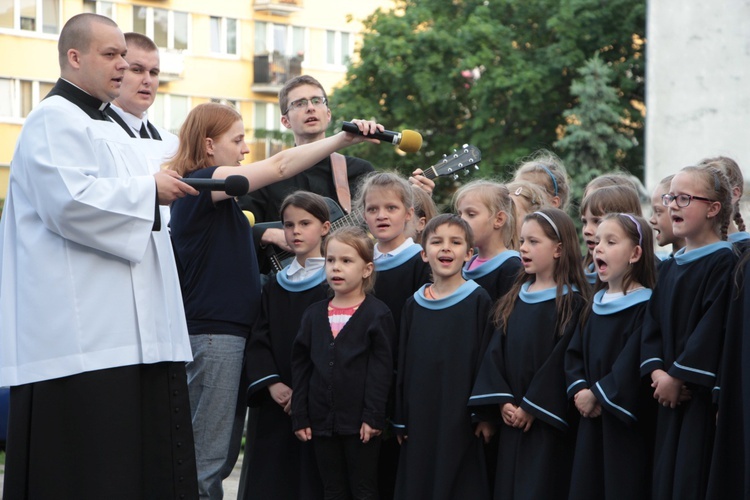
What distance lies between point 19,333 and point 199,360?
1.03 m

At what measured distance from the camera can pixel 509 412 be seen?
5.61 meters

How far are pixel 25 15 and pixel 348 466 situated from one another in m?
36.2

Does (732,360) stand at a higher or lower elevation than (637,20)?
lower

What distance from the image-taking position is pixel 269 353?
6.10 m

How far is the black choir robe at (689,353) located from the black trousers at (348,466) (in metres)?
1.33

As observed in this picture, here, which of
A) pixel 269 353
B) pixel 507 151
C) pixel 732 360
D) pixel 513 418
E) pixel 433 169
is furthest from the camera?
pixel 507 151

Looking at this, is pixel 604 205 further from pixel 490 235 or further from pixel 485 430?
pixel 485 430

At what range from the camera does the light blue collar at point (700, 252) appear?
5211 mm

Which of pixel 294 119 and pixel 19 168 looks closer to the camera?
pixel 19 168

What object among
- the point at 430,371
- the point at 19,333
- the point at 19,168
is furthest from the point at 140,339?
the point at 430,371

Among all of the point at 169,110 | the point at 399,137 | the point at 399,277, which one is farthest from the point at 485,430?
the point at 169,110

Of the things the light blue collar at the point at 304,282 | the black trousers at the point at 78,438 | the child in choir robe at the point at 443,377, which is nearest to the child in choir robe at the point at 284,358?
the light blue collar at the point at 304,282

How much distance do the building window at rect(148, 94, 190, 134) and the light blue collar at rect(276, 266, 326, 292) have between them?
122 feet

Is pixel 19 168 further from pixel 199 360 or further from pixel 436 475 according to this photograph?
pixel 436 475
